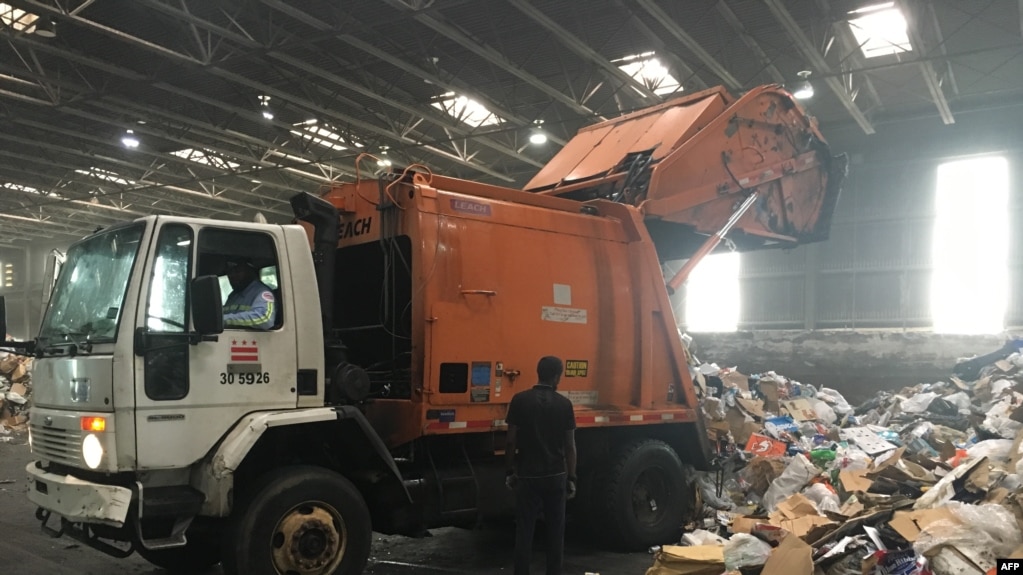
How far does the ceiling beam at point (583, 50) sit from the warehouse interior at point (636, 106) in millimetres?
37

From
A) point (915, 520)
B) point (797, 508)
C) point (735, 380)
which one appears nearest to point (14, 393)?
point (735, 380)

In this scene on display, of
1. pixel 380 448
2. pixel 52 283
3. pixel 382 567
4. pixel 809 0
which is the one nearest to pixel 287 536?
pixel 380 448

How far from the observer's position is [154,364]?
12.6 feet

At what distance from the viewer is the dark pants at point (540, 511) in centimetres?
438

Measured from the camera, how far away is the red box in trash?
7.62m

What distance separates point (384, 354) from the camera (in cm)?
497

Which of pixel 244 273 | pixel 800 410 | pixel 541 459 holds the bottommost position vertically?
pixel 800 410

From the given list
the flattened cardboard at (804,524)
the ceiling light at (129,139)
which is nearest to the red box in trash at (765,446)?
the flattened cardboard at (804,524)

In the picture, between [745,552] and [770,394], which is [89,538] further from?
[770,394]

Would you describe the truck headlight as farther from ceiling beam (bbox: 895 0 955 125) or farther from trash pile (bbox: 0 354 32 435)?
trash pile (bbox: 0 354 32 435)

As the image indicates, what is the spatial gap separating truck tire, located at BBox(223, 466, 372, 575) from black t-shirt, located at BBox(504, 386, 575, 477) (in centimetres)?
96

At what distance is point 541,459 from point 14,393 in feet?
45.1

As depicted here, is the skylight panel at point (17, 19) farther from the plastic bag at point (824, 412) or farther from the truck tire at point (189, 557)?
the plastic bag at point (824, 412)

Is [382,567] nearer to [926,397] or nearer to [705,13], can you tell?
[926,397]
